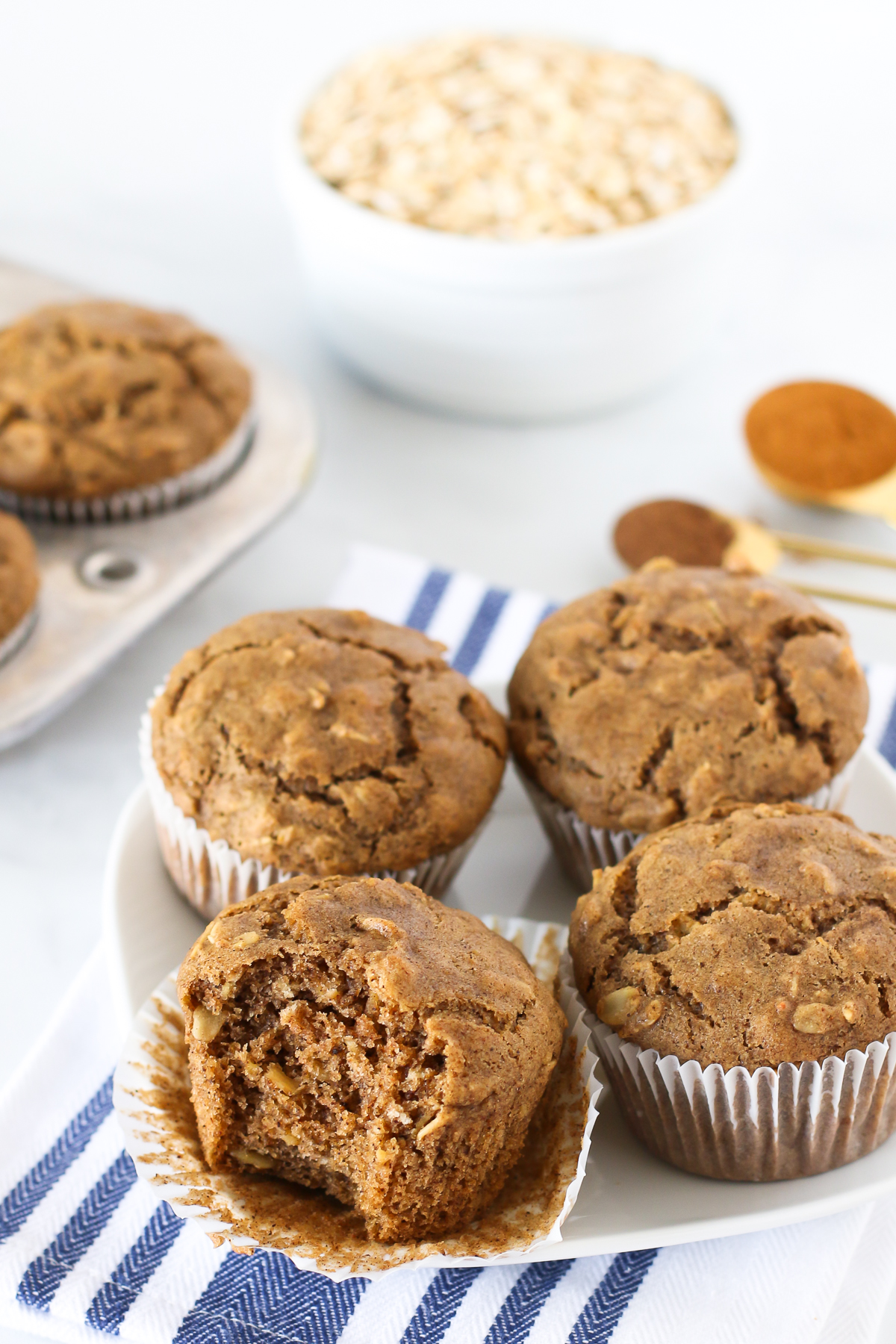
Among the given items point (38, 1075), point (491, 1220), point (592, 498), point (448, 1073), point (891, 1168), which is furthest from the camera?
point (592, 498)

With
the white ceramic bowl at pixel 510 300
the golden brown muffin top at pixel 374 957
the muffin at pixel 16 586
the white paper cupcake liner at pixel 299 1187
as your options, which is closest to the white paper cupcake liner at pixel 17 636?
the muffin at pixel 16 586

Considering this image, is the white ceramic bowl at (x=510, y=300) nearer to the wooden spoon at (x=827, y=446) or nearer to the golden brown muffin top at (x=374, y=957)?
the wooden spoon at (x=827, y=446)

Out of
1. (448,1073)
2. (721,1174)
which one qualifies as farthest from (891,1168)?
(448,1073)

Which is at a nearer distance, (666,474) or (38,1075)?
(38,1075)

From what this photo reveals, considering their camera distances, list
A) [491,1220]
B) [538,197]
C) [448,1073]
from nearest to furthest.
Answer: [448,1073] → [491,1220] → [538,197]

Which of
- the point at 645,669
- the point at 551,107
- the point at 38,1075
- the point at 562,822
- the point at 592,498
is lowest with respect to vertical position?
the point at 38,1075

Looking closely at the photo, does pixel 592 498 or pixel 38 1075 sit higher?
pixel 592 498

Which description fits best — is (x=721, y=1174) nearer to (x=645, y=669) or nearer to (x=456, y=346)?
(x=645, y=669)
